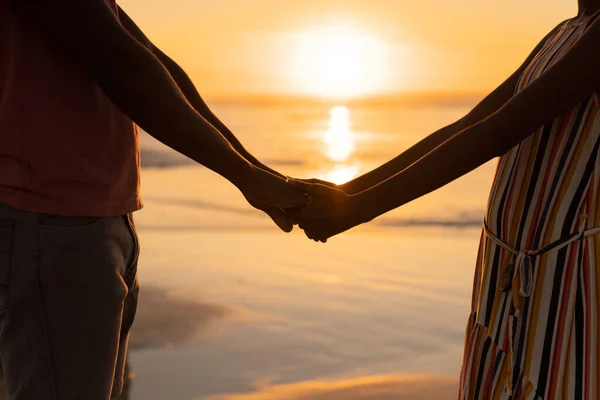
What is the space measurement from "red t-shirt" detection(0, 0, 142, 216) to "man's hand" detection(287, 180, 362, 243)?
112 cm

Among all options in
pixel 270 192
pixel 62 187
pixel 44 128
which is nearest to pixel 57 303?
pixel 62 187

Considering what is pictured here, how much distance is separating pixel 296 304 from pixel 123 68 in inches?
163

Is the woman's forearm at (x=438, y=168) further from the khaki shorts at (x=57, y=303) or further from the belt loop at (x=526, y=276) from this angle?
the khaki shorts at (x=57, y=303)

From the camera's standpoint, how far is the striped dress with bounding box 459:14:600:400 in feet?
6.68

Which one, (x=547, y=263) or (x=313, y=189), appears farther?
(x=313, y=189)

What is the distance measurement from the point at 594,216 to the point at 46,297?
1305mm

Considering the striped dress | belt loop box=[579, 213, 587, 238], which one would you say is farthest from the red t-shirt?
belt loop box=[579, 213, 587, 238]

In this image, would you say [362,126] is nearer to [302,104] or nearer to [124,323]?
[302,104]

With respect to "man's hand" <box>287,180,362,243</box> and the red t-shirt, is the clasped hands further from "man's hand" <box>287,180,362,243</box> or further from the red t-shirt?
the red t-shirt

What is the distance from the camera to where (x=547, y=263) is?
208 centimetres

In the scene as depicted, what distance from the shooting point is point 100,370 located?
196 cm

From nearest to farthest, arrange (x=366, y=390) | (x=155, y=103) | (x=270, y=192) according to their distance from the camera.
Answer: (x=155, y=103) → (x=270, y=192) → (x=366, y=390)

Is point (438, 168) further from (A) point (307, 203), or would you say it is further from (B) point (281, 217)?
(B) point (281, 217)

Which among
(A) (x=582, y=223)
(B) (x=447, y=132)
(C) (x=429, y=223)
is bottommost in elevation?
(A) (x=582, y=223)
